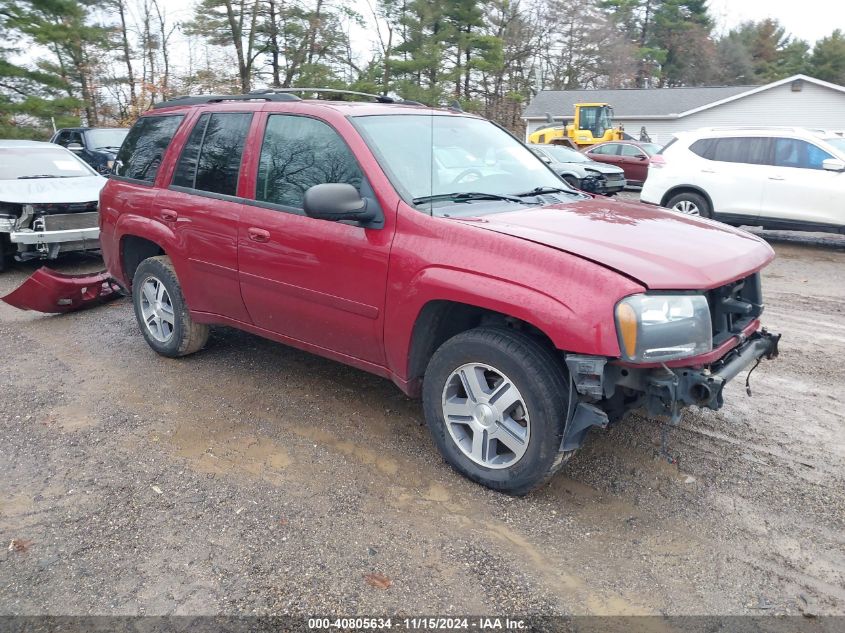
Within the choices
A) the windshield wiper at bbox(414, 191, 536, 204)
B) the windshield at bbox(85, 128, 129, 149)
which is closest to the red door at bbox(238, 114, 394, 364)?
the windshield wiper at bbox(414, 191, 536, 204)

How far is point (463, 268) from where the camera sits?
3178 mm

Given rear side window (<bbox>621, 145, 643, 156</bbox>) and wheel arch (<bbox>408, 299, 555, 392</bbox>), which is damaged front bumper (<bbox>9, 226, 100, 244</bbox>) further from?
rear side window (<bbox>621, 145, 643, 156</bbox>)

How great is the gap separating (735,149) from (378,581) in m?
10.4

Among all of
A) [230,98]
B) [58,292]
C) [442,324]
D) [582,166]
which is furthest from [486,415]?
[582,166]

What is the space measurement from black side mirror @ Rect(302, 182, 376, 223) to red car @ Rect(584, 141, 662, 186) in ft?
60.1

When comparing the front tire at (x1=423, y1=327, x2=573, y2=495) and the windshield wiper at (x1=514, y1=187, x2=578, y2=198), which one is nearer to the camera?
the front tire at (x1=423, y1=327, x2=573, y2=495)

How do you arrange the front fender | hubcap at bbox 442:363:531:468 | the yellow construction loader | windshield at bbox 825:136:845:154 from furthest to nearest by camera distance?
1. the yellow construction loader
2. windshield at bbox 825:136:845:154
3. hubcap at bbox 442:363:531:468
4. the front fender

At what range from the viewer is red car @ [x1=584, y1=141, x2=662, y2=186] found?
2033 cm

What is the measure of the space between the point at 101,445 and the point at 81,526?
2.83 feet

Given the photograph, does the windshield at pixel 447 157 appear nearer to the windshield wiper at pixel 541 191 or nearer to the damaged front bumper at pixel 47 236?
the windshield wiper at pixel 541 191

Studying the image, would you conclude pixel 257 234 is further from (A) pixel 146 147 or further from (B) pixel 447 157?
(A) pixel 146 147

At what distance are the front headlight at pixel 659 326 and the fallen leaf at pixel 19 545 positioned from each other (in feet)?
9.01

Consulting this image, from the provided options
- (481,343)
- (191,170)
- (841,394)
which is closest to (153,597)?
(481,343)

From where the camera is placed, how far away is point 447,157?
12.9 feet
